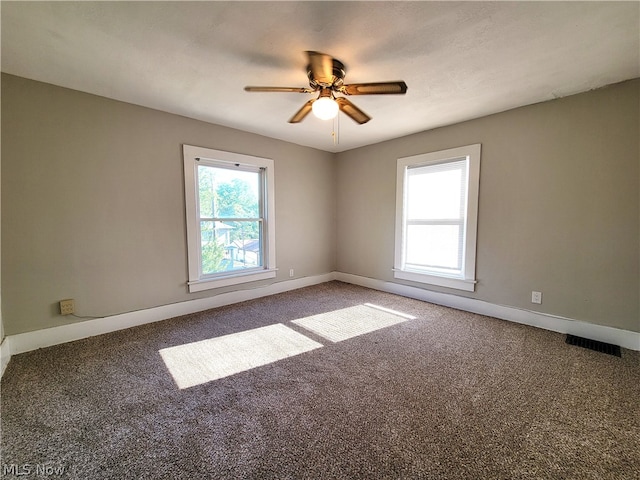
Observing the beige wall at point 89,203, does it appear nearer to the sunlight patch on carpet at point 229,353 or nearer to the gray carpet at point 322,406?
the gray carpet at point 322,406

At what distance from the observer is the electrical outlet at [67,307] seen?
243 centimetres

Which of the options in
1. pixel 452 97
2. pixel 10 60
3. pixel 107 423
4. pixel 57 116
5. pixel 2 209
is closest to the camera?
pixel 107 423

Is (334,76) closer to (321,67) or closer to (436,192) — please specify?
(321,67)

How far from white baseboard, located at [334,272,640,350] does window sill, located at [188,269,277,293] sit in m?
1.81

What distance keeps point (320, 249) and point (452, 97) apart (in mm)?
2952

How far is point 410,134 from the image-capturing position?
373cm

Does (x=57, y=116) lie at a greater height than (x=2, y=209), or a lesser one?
greater

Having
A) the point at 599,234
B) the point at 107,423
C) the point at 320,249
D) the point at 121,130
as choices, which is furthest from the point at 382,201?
the point at 107,423

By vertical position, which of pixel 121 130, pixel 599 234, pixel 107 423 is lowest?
pixel 107 423

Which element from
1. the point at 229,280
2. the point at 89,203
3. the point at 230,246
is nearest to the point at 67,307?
the point at 89,203

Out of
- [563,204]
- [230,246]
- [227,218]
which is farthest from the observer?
[230,246]

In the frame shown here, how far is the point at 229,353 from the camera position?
2.26 metres

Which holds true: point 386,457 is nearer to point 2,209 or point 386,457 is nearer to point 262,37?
point 262,37

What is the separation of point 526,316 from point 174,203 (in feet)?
13.6
